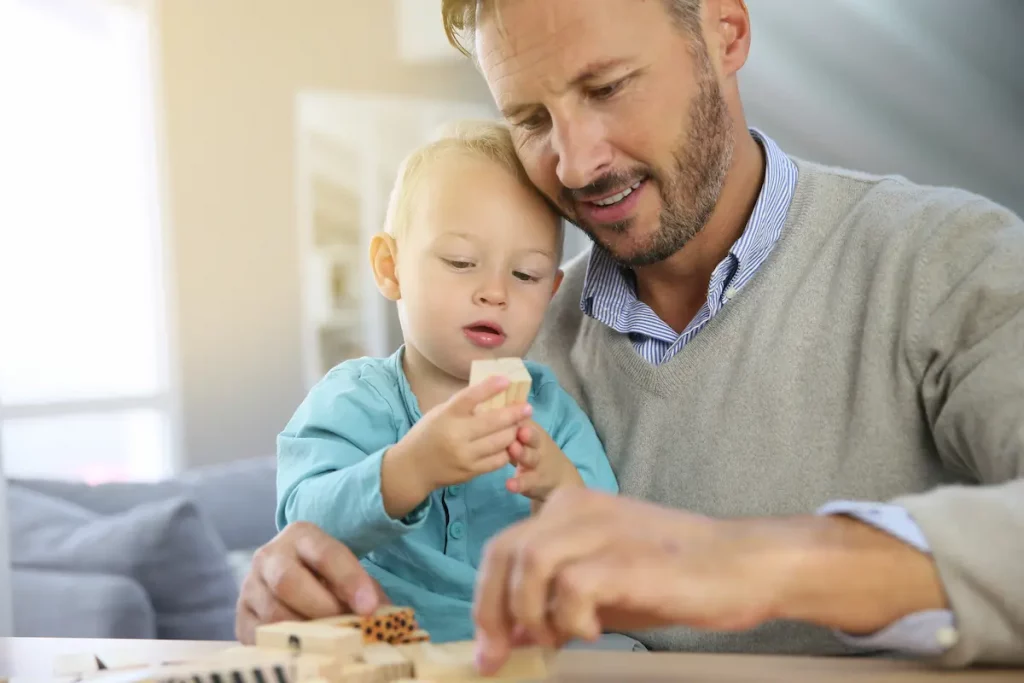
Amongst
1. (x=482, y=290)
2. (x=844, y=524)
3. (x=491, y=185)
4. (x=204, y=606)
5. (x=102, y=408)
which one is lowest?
(x=204, y=606)

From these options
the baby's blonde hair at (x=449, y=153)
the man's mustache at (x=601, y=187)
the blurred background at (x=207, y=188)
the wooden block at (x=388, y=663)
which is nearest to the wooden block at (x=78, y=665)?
the wooden block at (x=388, y=663)

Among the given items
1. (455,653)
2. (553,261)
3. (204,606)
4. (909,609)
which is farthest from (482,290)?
(204,606)

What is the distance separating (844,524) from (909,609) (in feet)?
0.28

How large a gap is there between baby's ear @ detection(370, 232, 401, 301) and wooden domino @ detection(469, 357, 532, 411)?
0.41 metres

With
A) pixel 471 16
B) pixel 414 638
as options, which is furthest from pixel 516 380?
pixel 471 16

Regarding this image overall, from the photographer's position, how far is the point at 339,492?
4.07 ft

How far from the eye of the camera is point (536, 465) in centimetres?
123

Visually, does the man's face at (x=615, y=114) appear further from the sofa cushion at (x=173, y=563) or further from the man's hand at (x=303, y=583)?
the sofa cushion at (x=173, y=563)

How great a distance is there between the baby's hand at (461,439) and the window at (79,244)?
3.14 metres

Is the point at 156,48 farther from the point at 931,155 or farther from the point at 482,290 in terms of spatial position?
the point at 482,290

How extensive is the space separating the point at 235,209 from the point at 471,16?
269cm

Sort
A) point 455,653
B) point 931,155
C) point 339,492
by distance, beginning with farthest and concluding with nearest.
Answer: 1. point 931,155
2. point 339,492
3. point 455,653

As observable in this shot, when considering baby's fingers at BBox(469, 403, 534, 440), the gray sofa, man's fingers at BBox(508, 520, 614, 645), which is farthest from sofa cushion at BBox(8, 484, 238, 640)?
man's fingers at BBox(508, 520, 614, 645)

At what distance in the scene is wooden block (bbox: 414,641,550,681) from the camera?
0.95 meters
